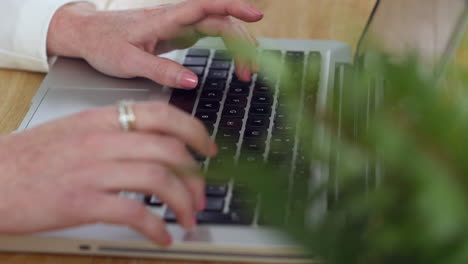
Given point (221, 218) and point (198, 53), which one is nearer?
point (221, 218)

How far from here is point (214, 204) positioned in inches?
23.8

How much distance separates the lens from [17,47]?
88 cm

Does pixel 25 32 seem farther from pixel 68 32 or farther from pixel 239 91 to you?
pixel 239 91

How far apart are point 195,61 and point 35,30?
255 mm

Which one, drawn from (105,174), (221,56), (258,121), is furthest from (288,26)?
(105,174)

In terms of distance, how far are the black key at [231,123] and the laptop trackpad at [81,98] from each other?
10 cm

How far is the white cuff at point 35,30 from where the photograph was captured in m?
0.87

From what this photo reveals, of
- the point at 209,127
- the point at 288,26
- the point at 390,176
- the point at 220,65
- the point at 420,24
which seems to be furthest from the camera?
the point at 288,26

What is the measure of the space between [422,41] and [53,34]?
540 mm

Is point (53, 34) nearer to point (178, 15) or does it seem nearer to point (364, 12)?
point (178, 15)

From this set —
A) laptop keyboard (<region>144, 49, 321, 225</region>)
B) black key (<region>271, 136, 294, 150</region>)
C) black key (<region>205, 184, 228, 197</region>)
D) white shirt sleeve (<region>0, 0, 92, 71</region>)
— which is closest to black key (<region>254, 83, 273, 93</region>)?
laptop keyboard (<region>144, 49, 321, 225</region>)

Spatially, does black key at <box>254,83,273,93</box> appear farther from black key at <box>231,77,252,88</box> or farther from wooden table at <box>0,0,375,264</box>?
wooden table at <box>0,0,375,264</box>

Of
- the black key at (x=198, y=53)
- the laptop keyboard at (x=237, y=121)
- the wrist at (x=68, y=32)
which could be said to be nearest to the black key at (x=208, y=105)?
the laptop keyboard at (x=237, y=121)

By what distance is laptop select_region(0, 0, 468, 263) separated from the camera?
0.57 meters
